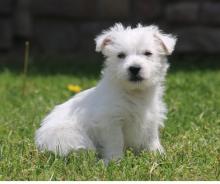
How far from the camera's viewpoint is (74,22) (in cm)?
1367

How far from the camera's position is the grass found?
5207 millimetres

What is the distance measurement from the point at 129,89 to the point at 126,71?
0.22 meters

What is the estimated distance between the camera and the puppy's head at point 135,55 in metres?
5.71

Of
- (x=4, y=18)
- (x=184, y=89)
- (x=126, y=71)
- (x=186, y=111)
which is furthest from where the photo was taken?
(x=4, y=18)

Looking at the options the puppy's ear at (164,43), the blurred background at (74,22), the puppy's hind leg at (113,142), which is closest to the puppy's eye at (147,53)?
the puppy's ear at (164,43)

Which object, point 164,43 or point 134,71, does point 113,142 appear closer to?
point 134,71

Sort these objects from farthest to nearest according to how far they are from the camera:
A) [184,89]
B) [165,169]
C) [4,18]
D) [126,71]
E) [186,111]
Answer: [4,18] → [184,89] → [186,111] → [126,71] → [165,169]

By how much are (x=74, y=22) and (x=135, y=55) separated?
8.00m

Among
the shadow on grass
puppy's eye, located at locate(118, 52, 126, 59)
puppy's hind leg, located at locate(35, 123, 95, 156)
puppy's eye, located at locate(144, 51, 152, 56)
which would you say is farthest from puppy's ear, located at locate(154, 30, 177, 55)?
the shadow on grass

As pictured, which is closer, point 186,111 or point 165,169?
point 165,169

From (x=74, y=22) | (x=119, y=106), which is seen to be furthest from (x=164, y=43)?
(x=74, y=22)

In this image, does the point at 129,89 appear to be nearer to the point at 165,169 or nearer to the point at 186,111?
the point at 165,169

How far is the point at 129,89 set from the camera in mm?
5844

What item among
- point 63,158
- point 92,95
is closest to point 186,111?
point 92,95
